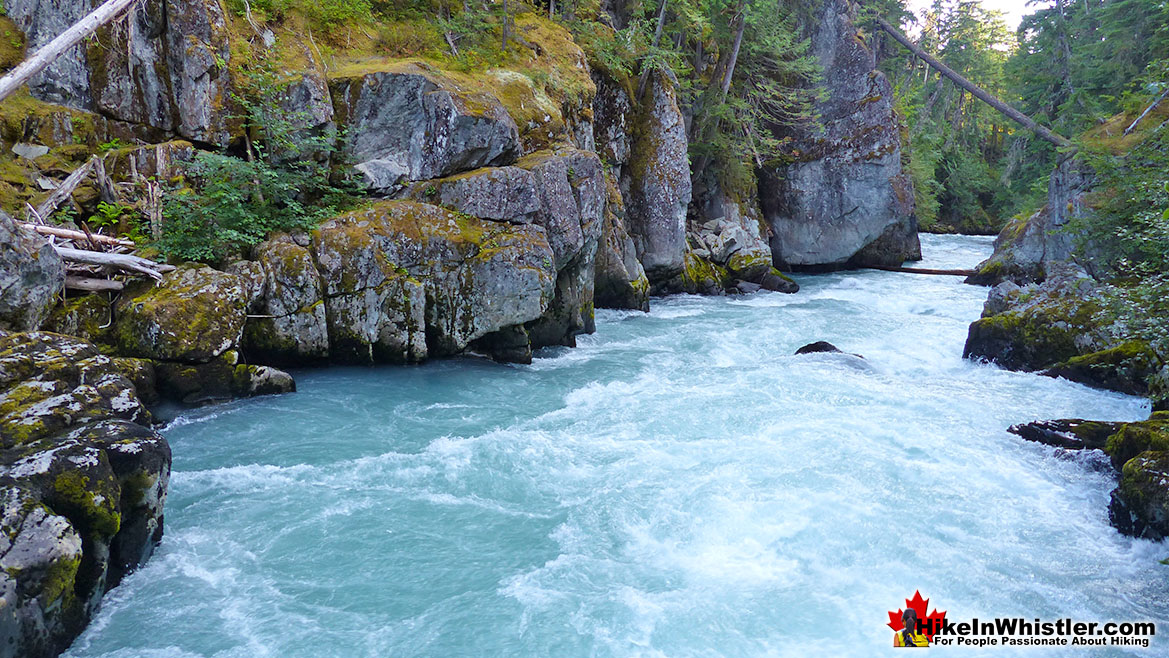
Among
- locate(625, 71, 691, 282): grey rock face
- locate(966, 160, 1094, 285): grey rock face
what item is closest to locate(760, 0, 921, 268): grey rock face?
locate(966, 160, 1094, 285): grey rock face

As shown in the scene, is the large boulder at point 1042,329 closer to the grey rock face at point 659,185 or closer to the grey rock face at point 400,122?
the grey rock face at point 659,185

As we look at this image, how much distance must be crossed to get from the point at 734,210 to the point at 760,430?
1524 centimetres

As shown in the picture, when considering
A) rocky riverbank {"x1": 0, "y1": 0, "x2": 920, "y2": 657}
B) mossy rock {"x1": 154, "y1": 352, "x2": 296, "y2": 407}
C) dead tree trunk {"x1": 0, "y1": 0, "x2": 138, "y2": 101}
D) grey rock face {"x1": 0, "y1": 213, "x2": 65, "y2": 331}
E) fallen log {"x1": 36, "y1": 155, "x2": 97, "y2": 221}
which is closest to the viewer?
rocky riverbank {"x1": 0, "y1": 0, "x2": 920, "y2": 657}

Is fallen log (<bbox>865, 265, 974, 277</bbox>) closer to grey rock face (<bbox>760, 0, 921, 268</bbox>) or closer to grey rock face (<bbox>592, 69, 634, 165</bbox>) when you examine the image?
grey rock face (<bbox>760, 0, 921, 268</bbox>)

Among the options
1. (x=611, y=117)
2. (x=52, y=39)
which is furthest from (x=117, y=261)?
(x=611, y=117)

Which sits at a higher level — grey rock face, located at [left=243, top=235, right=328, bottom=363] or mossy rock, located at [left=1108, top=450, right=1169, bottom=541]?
grey rock face, located at [left=243, top=235, right=328, bottom=363]

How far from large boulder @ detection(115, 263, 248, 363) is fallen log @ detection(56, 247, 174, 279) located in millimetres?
160

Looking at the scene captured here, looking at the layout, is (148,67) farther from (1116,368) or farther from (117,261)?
(1116,368)

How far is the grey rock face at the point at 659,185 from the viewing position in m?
18.8

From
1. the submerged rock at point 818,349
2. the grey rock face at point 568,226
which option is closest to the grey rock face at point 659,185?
the grey rock face at point 568,226

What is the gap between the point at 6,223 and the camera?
7.47 meters

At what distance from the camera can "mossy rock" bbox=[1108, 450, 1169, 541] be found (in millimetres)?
5988

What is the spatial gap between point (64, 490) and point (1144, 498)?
374 inches

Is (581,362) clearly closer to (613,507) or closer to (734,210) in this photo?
(613,507)
